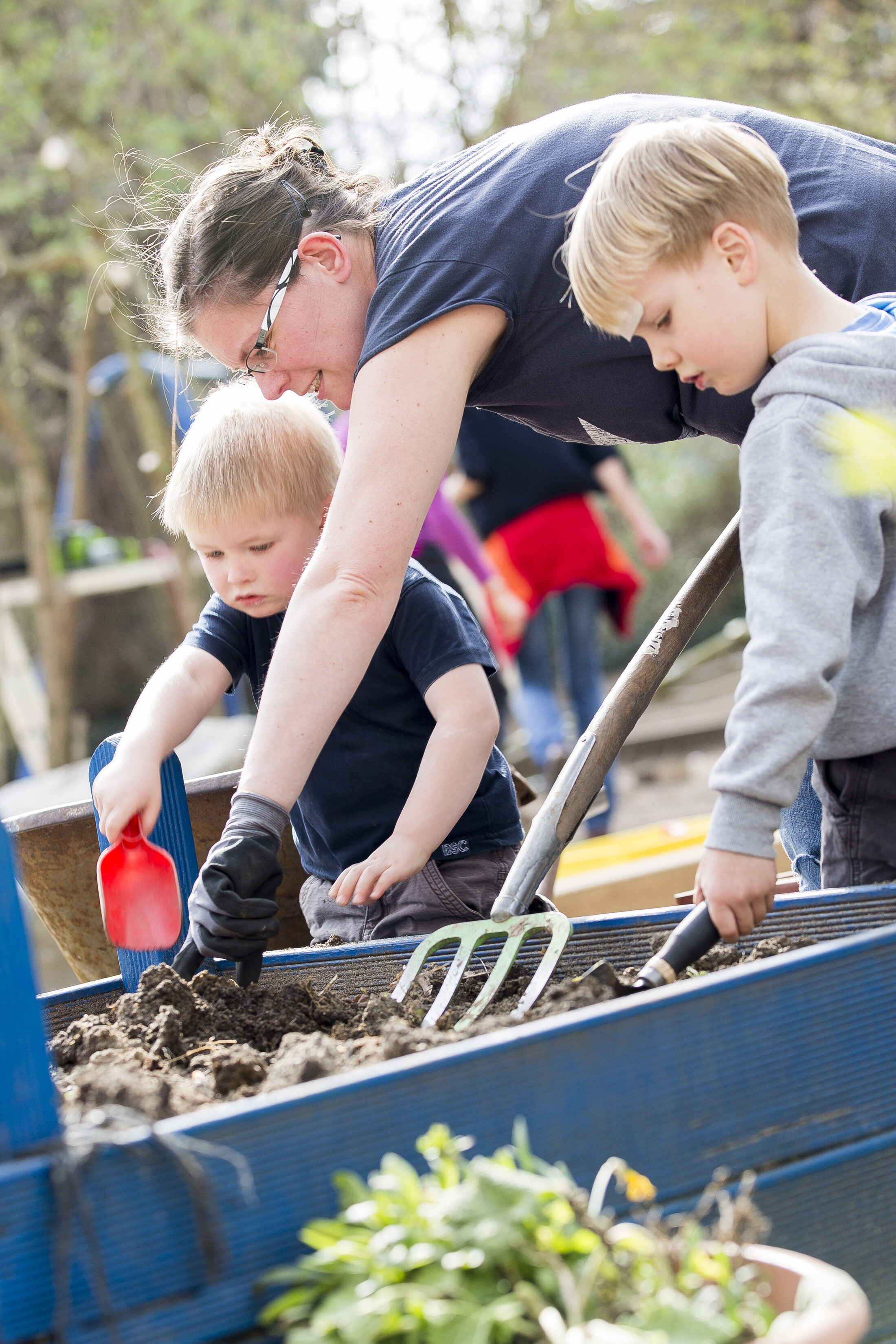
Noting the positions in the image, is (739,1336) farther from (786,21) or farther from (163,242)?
(786,21)

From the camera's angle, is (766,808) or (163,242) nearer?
(766,808)

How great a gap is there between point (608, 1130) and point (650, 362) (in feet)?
3.76

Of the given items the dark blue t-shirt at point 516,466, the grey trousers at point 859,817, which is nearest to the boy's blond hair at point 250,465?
the grey trousers at point 859,817

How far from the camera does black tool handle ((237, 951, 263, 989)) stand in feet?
5.41

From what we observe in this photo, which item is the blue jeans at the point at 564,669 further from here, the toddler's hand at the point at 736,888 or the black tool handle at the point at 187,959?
the toddler's hand at the point at 736,888

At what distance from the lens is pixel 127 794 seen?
1.81 m

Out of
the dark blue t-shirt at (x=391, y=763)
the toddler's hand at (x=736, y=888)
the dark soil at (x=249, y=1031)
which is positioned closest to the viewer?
the dark soil at (x=249, y=1031)

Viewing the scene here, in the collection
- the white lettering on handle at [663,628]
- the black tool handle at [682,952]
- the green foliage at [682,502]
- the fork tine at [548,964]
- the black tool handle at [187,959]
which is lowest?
the green foliage at [682,502]

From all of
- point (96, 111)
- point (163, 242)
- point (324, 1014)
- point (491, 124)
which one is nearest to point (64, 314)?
point (96, 111)

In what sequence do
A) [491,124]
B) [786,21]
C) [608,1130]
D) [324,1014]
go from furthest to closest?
[786,21] < [491,124] < [324,1014] < [608,1130]

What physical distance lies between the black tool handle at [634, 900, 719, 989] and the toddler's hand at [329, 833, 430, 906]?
57 cm

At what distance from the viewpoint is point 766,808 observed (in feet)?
Answer: 4.19

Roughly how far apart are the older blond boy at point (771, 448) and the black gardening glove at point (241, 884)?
1.74 feet

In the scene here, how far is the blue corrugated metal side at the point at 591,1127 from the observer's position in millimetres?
913
